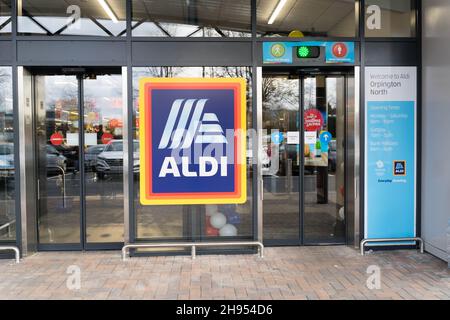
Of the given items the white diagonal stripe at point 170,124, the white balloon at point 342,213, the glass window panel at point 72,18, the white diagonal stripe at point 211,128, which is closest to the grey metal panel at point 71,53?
the glass window panel at point 72,18

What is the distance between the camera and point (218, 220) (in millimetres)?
6277

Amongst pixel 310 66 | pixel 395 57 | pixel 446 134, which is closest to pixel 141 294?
pixel 310 66

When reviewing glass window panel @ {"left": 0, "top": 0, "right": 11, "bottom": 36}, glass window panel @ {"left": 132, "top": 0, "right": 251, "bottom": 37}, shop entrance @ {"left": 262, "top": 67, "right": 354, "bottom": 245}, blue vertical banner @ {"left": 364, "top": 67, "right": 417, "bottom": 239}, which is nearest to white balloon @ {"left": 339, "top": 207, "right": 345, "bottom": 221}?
shop entrance @ {"left": 262, "top": 67, "right": 354, "bottom": 245}

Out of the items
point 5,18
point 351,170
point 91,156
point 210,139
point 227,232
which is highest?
point 5,18

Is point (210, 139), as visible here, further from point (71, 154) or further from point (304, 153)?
point (71, 154)

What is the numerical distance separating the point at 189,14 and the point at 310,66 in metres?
1.87

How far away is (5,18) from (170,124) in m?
2.70

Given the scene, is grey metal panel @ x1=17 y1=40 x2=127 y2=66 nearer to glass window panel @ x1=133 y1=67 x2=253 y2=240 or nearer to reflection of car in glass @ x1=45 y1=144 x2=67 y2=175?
glass window panel @ x1=133 y1=67 x2=253 y2=240

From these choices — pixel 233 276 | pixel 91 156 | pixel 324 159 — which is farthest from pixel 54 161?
pixel 324 159

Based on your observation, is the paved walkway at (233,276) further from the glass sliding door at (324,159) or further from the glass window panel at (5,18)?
the glass window panel at (5,18)

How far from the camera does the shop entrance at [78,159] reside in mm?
6281

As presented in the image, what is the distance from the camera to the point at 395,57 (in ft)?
20.3

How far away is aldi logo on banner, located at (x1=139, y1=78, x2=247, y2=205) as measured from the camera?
5.95m

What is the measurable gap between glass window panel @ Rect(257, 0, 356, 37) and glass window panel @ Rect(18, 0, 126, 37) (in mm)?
2032
